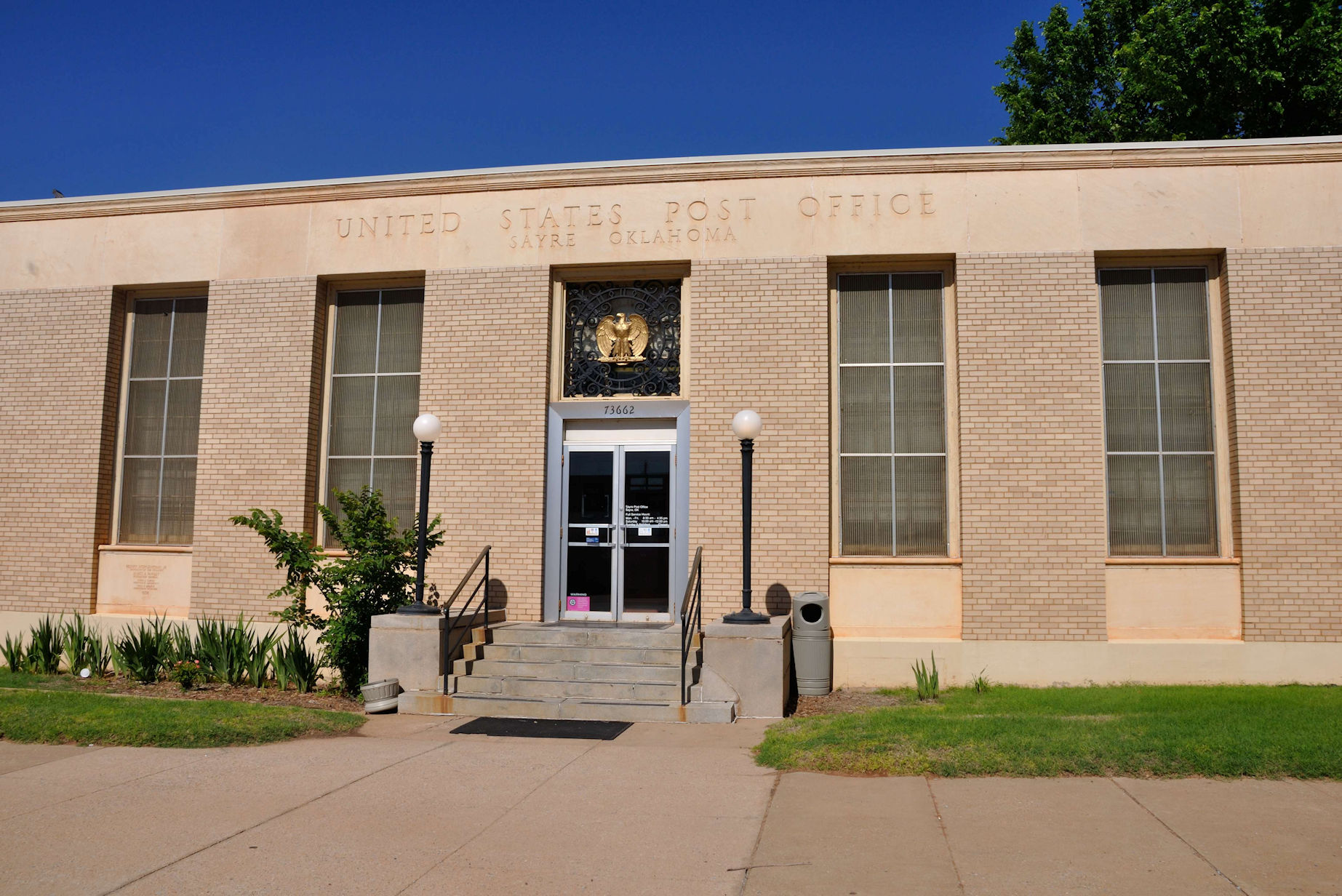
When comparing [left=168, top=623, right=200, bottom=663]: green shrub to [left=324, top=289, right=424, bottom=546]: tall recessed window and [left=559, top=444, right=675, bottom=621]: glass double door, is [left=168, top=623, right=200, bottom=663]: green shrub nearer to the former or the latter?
[left=324, top=289, right=424, bottom=546]: tall recessed window

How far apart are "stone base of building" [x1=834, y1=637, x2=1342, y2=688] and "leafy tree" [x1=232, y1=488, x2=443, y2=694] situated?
5.36 m

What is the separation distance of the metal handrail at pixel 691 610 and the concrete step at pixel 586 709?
195mm

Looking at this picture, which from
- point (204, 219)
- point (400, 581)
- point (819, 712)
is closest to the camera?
point (819, 712)

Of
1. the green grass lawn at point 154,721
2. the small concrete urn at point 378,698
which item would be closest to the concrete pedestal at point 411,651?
the small concrete urn at point 378,698

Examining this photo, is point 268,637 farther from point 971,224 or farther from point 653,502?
point 971,224

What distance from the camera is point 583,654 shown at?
10945 mm

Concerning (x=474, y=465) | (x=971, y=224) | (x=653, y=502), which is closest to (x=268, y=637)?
(x=474, y=465)

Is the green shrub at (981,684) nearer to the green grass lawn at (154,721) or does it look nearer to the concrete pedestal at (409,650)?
the concrete pedestal at (409,650)

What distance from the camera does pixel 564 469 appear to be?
12766 mm

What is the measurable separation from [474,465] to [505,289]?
231 centimetres

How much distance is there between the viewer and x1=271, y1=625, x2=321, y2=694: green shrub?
1161 centimetres

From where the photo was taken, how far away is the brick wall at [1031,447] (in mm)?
11656

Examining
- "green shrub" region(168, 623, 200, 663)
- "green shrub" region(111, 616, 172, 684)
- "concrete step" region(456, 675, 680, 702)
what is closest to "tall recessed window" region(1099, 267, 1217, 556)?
"concrete step" region(456, 675, 680, 702)

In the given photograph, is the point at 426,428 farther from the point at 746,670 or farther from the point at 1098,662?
the point at 1098,662
